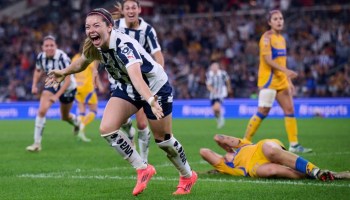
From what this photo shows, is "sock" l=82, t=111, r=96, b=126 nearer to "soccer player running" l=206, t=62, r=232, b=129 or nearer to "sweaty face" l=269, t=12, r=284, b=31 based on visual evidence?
"soccer player running" l=206, t=62, r=232, b=129

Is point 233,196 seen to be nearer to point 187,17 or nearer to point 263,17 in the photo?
point 263,17

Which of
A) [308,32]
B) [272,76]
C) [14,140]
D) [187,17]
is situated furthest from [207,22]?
[272,76]

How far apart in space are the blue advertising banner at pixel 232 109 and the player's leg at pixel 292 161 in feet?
65.7

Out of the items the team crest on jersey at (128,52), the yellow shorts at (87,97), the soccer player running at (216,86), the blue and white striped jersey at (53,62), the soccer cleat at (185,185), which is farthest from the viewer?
the soccer player running at (216,86)

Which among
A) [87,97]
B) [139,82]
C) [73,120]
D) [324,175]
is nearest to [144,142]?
[324,175]

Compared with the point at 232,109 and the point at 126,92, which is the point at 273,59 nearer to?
the point at 126,92

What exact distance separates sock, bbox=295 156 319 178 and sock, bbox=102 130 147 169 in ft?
7.16

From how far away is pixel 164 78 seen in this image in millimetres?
8750

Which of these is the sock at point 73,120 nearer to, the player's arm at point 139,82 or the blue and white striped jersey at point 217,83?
the blue and white striped jersey at point 217,83

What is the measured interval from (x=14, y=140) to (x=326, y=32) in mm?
19445

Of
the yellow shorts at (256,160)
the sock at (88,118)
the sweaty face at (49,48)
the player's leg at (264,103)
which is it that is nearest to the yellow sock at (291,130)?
the player's leg at (264,103)

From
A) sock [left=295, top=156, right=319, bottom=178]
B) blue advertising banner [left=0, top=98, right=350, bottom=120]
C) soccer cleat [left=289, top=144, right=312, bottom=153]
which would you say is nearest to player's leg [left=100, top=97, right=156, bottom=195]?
sock [left=295, top=156, right=319, bottom=178]

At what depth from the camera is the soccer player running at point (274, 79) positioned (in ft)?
47.6

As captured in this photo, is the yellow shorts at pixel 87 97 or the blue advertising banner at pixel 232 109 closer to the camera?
the yellow shorts at pixel 87 97
